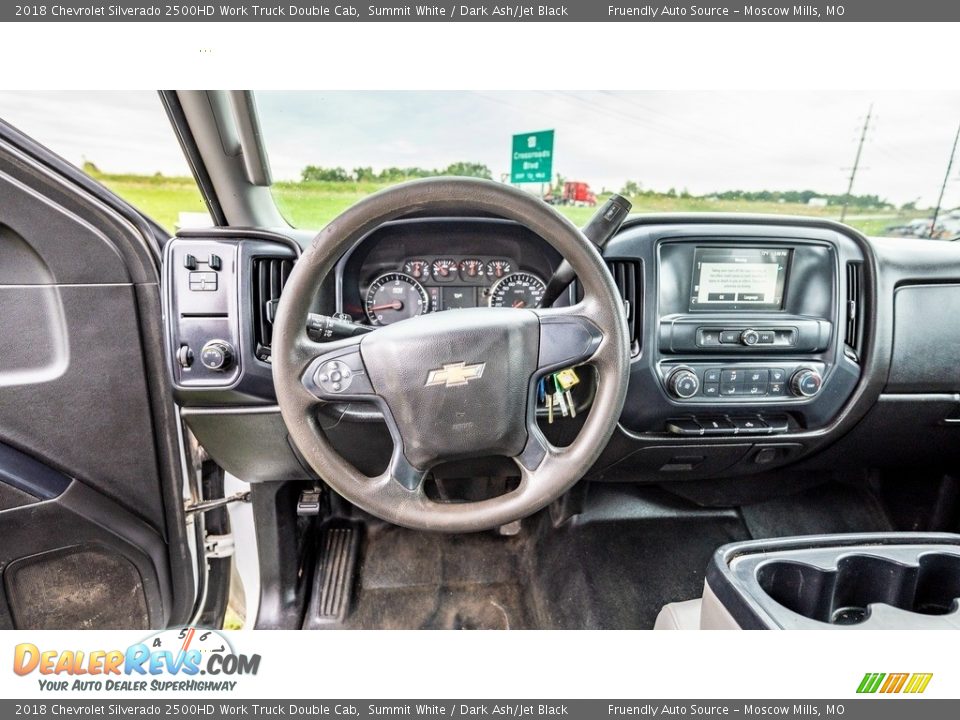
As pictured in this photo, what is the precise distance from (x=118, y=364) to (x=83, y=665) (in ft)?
2.28

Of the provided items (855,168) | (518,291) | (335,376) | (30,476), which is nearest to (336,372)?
(335,376)

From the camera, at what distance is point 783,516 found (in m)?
2.14

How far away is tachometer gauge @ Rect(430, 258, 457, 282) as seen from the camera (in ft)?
4.99

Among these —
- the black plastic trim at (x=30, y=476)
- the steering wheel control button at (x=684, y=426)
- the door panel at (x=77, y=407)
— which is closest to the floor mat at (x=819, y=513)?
the steering wheel control button at (x=684, y=426)

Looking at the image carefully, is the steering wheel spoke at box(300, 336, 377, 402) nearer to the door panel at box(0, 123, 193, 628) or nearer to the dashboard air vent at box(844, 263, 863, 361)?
the door panel at box(0, 123, 193, 628)

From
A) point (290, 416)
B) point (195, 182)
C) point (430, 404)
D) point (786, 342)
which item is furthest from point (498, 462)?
point (195, 182)

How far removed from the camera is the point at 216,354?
134 centimetres

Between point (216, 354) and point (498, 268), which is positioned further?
point (498, 268)

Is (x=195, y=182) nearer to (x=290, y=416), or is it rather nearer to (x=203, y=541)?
(x=290, y=416)

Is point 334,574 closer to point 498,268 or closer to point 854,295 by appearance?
point 498,268

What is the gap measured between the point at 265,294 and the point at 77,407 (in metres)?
0.58

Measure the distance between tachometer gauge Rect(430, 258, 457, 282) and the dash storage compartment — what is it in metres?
0.96

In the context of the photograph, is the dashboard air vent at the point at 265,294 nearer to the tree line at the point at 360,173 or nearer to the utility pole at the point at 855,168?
the tree line at the point at 360,173

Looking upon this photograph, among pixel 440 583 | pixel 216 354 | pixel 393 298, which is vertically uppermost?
pixel 393 298
